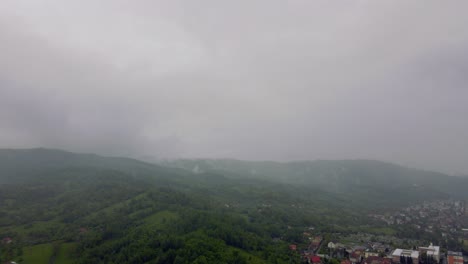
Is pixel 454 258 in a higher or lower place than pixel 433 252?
lower

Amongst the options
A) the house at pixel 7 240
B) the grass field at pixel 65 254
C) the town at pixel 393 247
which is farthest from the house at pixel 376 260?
the house at pixel 7 240

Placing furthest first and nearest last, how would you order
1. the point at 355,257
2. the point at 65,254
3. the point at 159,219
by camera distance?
the point at 159,219 < the point at 355,257 < the point at 65,254

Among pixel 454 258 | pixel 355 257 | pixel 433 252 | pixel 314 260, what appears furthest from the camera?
pixel 433 252

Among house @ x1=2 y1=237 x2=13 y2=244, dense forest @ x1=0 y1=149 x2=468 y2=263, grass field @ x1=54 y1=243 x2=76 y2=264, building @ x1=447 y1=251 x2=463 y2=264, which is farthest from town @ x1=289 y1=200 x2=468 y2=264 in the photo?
house @ x1=2 y1=237 x2=13 y2=244

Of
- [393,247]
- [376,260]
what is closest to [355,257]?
[376,260]

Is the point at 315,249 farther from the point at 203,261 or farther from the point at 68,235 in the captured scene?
the point at 68,235

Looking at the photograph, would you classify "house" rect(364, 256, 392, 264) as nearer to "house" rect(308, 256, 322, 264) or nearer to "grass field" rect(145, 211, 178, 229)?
"house" rect(308, 256, 322, 264)

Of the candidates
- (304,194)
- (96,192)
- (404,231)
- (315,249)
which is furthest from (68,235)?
(304,194)

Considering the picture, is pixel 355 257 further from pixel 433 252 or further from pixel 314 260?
pixel 433 252

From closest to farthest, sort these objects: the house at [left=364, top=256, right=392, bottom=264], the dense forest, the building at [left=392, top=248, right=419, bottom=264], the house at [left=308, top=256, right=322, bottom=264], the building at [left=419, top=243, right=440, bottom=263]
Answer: the dense forest < the house at [left=308, top=256, right=322, bottom=264] < the house at [left=364, top=256, right=392, bottom=264] < the building at [left=392, top=248, right=419, bottom=264] < the building at [left=419, top=243, right=440, bottom=263]
